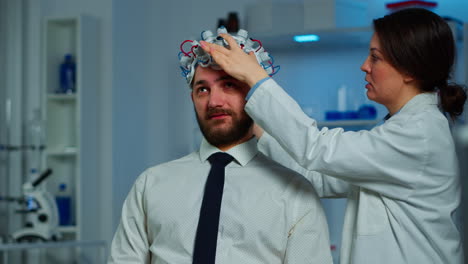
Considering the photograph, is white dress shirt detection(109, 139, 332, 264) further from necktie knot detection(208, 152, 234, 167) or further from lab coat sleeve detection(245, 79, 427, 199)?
lab coat sleeve detection(245, 79, 427, 199)

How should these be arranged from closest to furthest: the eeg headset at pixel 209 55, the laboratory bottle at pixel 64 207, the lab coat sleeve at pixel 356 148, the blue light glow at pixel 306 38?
the lab coat sleeve at pixel 356 148, the eeg headset at pixel 209 55, the blue light glow at pixel 306 38, the laboratory bottle at pixel 64 207

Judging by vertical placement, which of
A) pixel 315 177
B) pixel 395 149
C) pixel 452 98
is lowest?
pixel 315 177

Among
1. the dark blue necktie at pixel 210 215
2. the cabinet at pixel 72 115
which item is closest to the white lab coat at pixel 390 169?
the dark blue necktie at pixel 210 215

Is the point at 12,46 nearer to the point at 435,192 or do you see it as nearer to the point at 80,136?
the point at 80,136

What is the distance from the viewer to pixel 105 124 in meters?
4.19

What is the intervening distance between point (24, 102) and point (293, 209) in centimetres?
307

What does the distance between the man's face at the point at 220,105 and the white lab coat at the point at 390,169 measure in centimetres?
13

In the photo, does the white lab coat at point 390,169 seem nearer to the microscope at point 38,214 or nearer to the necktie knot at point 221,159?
the necktie knot at point 221,159

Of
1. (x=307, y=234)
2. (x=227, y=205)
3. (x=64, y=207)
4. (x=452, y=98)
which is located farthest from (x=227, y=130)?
(x=64, y=207)

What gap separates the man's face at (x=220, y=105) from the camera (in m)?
1.63

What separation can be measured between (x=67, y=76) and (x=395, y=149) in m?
3.00

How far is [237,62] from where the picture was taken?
4.97 feet

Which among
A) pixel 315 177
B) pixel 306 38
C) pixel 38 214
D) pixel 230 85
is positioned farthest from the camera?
pixel 306 38

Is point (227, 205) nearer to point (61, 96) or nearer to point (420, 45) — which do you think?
point (420, 45)
